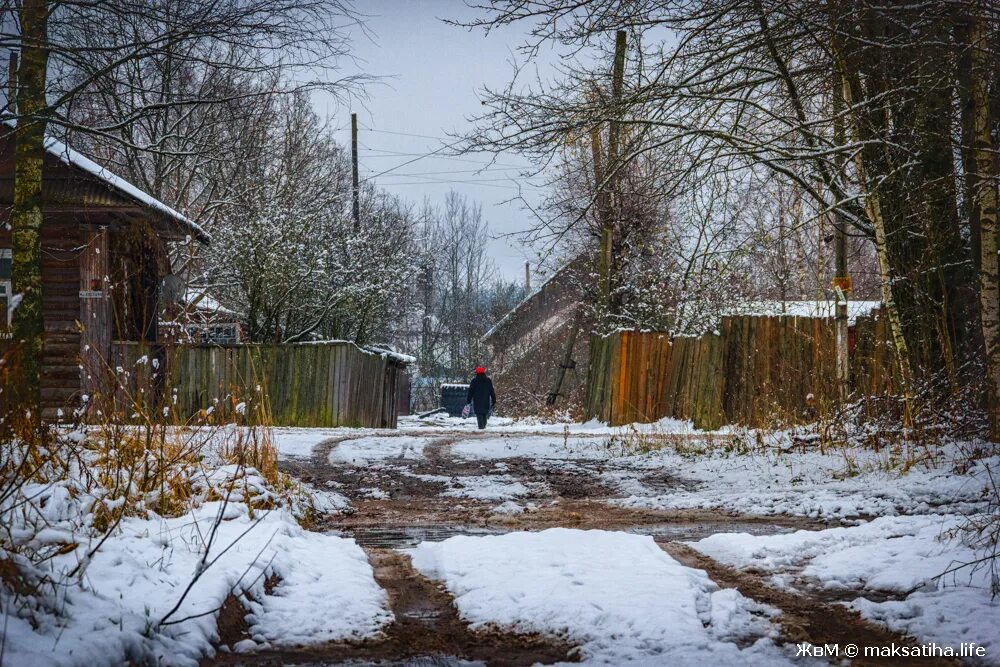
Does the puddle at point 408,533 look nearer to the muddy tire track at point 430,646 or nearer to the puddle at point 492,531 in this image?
the puddle at point 492,531

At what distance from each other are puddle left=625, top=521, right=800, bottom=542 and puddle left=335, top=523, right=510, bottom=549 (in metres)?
0.95

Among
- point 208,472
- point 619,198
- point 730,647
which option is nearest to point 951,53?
point 730,647

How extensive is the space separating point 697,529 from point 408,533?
6.16ft

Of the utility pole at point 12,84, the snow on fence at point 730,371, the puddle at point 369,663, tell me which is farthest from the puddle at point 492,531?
the utility pole at point 12,84

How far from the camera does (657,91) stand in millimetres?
7984

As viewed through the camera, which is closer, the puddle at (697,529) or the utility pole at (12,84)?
the puddle at (697,529)

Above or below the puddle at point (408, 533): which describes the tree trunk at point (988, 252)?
above

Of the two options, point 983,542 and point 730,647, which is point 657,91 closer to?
point 983,542

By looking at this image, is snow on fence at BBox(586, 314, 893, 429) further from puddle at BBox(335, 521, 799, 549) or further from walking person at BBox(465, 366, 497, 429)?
puddle at BBox(335, 521, 799, 549)

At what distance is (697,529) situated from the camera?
596 centimetres

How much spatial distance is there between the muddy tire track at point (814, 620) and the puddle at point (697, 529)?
969mm

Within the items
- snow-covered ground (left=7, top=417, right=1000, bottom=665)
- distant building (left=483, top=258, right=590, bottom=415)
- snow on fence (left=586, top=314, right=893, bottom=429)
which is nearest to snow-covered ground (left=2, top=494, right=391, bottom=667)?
snow-covered ground (left=7, top=417, right=1000, bottom=665)

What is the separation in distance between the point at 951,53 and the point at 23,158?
7.75 metres

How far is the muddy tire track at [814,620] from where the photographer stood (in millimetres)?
3391
